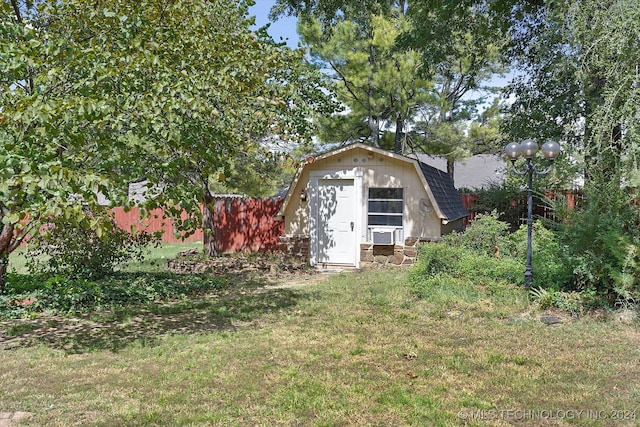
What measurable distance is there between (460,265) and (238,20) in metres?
6.58

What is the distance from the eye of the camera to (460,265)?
8156mm

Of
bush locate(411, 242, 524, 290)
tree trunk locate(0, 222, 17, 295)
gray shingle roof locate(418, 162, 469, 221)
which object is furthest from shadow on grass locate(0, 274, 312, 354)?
gray shingle roof locate(418, 162, 469, 221)

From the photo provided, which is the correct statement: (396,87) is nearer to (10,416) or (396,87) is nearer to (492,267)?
(492,267)

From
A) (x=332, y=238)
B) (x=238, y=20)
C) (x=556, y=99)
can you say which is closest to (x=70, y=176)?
(x=238, y=20)

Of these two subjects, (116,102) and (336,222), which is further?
(336,222)

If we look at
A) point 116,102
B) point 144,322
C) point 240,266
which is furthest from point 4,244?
point 240,266

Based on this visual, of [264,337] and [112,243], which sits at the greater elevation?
[112,243]

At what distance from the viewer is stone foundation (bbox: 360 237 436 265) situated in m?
11.1

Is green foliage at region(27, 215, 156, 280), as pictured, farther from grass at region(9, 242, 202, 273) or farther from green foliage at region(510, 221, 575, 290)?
green foliage at region(510, 221, 575, 290)

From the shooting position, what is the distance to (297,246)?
39.1 ft

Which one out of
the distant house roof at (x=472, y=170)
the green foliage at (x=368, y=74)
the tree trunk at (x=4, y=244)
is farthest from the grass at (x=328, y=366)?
the distant house roof at (x=472, y=170)

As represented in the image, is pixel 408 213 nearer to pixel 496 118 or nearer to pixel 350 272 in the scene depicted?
pixel 350 272

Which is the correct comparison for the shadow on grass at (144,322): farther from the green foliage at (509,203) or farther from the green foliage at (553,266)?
the green foliage at (509,203)

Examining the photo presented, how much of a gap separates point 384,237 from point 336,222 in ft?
4.00
